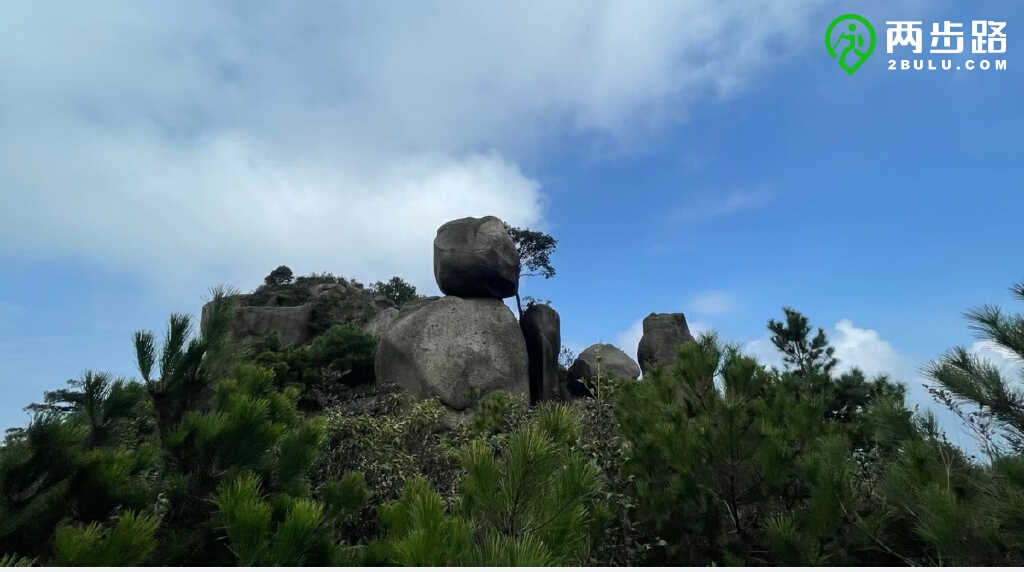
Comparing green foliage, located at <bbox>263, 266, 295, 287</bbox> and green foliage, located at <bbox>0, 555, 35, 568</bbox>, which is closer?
green foliage, located at <bbox>0, 555, 35, 568</bbox>

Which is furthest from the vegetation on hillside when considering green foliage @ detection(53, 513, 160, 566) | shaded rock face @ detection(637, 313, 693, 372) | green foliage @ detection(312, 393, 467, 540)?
shaded rock face @ detection(637, 313, 693, 372)

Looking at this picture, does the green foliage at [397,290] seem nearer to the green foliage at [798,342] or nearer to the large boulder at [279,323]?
the large boulder at [279,323]

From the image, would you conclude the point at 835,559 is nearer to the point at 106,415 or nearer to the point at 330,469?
the point at 106,415

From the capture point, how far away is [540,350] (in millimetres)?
14797

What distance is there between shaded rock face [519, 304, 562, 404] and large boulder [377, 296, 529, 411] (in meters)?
1.00

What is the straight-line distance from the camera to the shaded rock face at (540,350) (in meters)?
14.8

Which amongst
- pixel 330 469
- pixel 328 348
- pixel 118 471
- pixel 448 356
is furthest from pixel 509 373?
pixel 118 471

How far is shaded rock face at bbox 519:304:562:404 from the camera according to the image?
48.5 feet

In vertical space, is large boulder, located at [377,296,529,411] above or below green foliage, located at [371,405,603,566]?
above

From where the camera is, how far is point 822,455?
2.87m

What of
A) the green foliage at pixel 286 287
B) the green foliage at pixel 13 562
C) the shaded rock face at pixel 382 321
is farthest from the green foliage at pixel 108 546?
the green foliage at pixel 286 287

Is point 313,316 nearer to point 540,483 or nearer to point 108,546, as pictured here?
point 108,546

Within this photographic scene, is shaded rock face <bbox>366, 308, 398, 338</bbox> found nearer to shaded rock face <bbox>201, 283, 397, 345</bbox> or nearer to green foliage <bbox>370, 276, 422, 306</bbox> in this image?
shaded rock face <bbox>201, 283, 397, 345</bbox>

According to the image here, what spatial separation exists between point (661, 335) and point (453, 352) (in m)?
6.29
